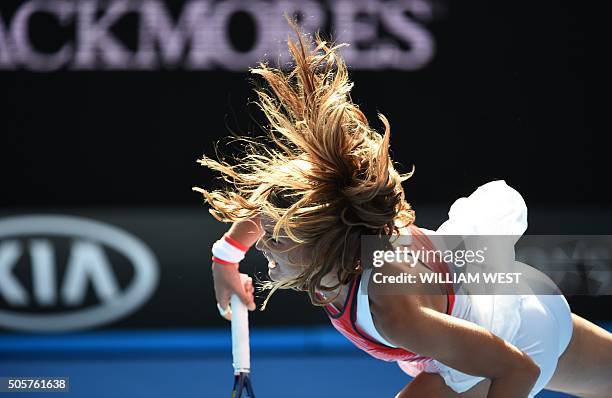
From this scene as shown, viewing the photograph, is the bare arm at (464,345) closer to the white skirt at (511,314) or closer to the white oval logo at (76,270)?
the white skirt at (511,314)

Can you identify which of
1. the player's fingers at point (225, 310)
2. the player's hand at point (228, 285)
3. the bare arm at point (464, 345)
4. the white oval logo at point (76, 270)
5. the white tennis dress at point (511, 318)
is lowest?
the bare arm at point (464, 345)

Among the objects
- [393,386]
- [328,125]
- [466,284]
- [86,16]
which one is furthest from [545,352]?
[86,16]

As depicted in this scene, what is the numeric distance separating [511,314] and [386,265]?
51 centimetres

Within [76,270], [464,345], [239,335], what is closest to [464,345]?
[464,345]

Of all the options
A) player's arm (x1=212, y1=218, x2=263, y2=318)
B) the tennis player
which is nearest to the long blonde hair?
the tennis player

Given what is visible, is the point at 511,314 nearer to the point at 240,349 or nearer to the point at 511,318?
the point at 511,318

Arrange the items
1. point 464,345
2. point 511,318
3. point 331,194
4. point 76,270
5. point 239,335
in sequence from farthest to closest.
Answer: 1. point 76,270
2. point 239,335
3. point 511,318
4. point 331,194
5. point 464,345

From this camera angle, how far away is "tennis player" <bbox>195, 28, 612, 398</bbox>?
7.17 ft

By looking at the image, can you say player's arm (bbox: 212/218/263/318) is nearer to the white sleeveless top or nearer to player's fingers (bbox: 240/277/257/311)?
player's fingers (bbox: 240/277/257/311)

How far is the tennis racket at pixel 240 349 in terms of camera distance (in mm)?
2811

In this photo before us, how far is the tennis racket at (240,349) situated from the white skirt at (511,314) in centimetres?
46

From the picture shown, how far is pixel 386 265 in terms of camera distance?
223cm

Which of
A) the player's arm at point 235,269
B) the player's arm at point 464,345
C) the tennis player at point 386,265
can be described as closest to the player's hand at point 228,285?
the player's arm at point 235,269

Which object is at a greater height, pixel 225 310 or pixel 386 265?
pixel 225 310
